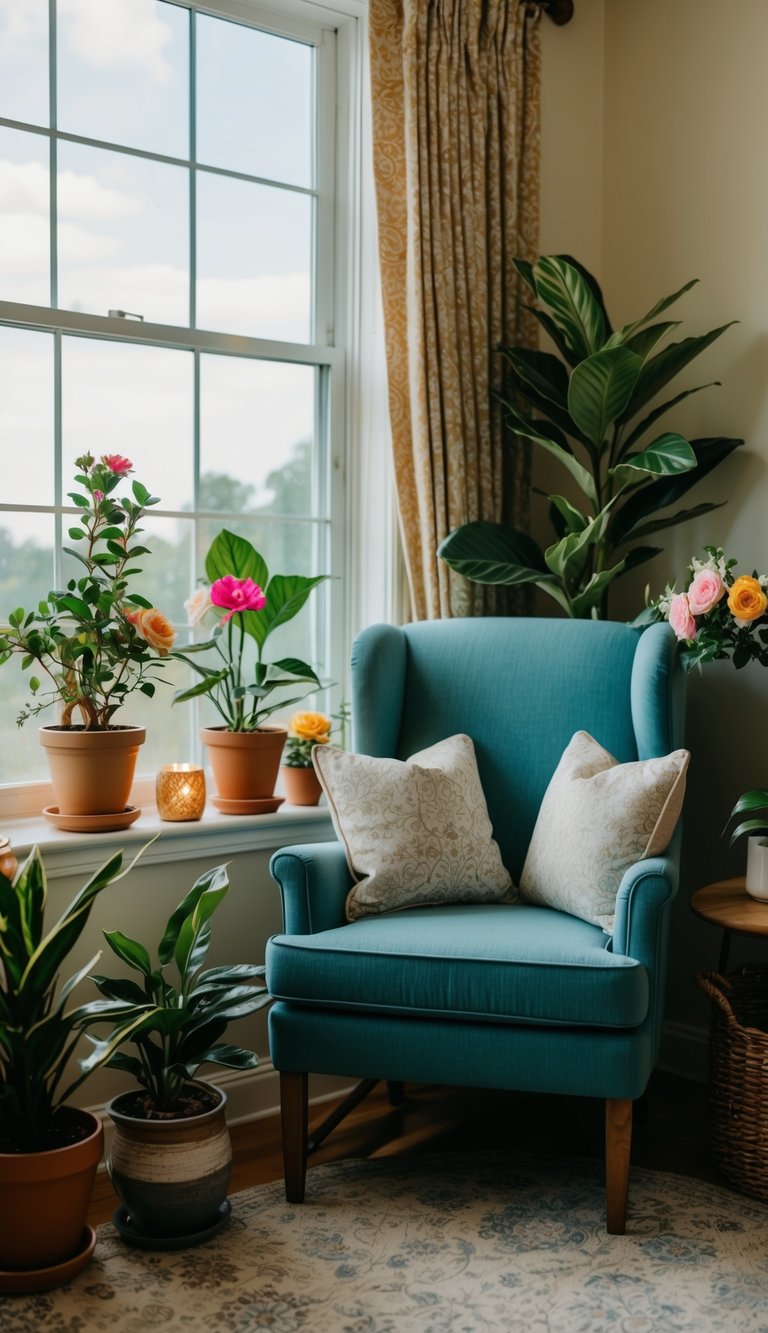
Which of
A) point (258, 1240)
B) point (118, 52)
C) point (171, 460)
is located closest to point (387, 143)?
point (118, 52)

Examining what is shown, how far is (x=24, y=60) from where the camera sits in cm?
244

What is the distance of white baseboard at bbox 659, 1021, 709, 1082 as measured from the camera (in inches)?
112

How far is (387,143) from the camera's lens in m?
2.74

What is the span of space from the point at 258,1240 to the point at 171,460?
1605 mm

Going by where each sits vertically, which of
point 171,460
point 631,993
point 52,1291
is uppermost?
point 171,460

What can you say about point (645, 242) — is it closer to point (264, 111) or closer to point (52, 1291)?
point (264, 111)

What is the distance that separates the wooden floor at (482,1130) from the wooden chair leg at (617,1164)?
0.31m

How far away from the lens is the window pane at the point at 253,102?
2.71m

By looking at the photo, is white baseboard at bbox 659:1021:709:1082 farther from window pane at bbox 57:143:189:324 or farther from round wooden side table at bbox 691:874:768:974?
window pane at bbox 57:143:189:324

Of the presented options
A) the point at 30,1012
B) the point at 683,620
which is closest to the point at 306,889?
the point at 30,1012

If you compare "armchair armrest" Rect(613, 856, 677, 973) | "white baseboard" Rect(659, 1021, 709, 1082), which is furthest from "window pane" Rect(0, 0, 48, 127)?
"white baseboard" Rect(659, 1021, 709, 1082)

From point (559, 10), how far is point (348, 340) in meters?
1.00

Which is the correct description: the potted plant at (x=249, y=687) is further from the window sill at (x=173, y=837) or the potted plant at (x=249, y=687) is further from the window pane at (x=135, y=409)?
the window pane at (x=135, y=409)

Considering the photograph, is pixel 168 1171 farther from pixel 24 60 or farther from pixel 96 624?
pixel 24 60
